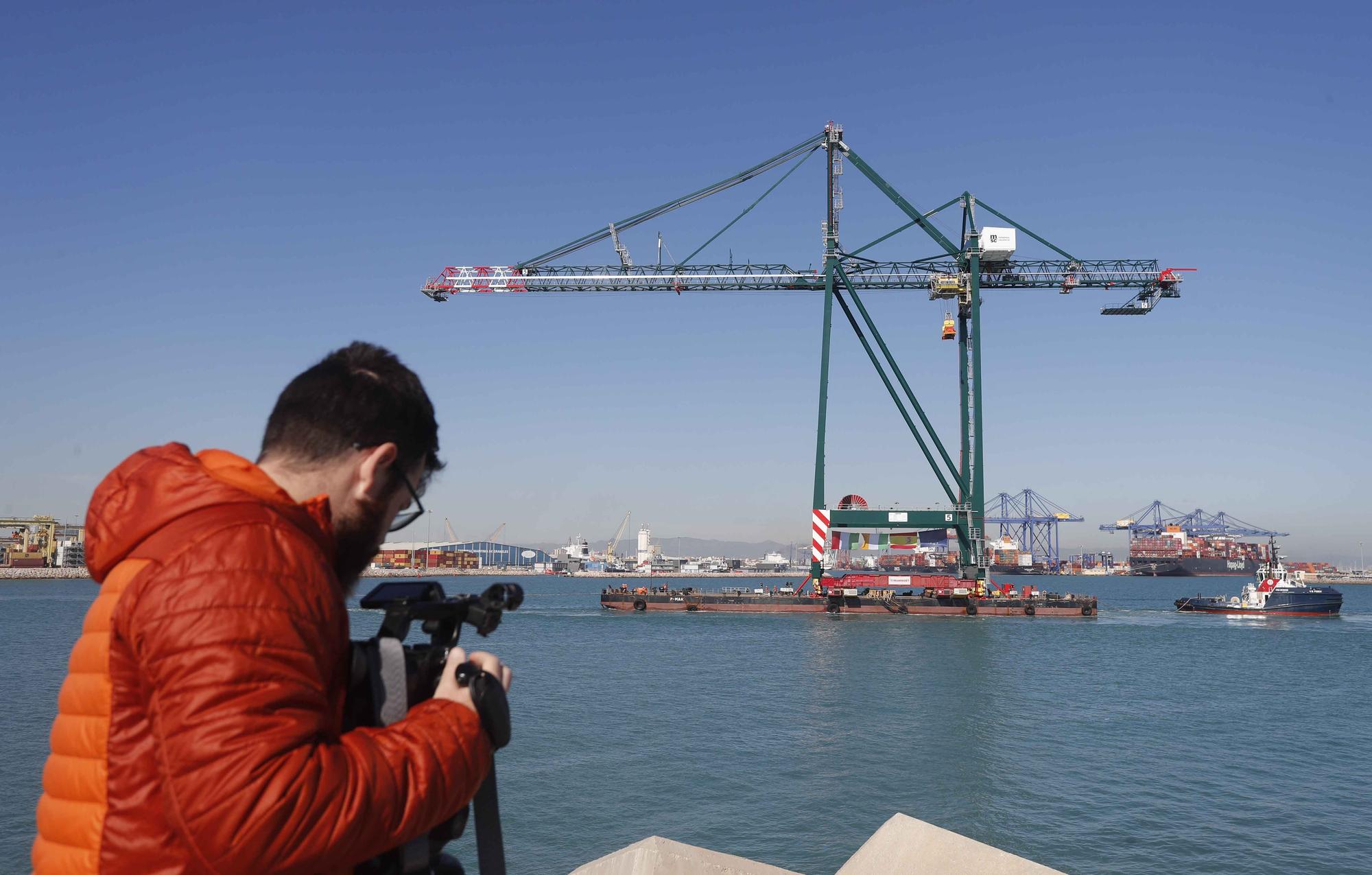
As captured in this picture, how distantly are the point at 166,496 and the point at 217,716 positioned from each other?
31 centimetres

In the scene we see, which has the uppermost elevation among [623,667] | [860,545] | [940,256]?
[940,256]

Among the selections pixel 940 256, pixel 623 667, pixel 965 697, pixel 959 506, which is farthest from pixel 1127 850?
pixel 940 256

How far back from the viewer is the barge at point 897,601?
4138cm

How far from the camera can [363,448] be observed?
4.55 feet

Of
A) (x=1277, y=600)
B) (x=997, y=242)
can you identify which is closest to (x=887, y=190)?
(x=997, y=242)

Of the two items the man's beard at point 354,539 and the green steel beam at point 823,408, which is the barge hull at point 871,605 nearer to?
the green steel beam at point 823,408

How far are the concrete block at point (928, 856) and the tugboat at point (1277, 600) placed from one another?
53400 mm

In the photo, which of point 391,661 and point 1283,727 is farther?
point 1283,727

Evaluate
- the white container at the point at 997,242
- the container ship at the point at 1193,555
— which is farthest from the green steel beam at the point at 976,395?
the container ship at the point at 1193,555

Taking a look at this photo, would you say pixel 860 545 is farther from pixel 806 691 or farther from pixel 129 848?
pixel 129 848

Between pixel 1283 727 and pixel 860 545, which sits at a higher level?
pixel 860 545

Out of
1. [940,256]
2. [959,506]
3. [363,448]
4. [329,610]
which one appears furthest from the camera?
[940,256]

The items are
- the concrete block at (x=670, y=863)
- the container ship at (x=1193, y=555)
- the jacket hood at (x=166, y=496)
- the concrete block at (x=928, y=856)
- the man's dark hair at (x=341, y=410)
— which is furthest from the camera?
the container ship at (x=1193, y=555)

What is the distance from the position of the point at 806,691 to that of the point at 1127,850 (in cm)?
1121
